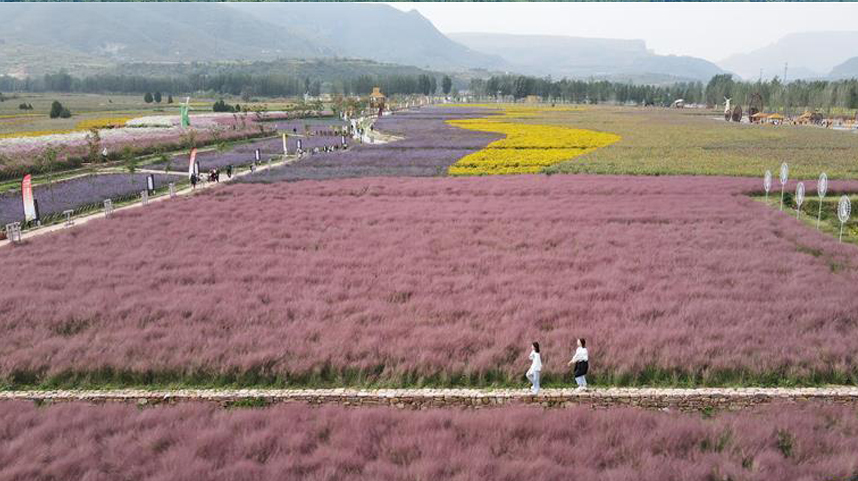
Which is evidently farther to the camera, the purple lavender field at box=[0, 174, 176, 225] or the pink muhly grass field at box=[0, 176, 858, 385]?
the purple lavender field at box=[0, 174, 176, 225]

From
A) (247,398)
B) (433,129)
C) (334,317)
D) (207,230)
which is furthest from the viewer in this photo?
(433,129)

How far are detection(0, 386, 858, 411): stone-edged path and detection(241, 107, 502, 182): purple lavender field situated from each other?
31236mm

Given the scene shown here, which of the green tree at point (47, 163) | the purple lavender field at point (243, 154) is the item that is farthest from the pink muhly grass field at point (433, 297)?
the purple lavender field at point (243, 154)

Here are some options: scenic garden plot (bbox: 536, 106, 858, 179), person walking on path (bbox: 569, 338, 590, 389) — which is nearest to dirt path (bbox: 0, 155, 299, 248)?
scenic garden plot (bbox: 536, 106, 858, 179)

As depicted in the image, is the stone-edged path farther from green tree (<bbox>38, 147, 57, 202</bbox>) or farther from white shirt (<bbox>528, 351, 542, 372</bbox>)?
green tree (<bbox>38, 147, 57, 202</bbox>)

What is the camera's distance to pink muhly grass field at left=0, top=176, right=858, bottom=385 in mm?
12953

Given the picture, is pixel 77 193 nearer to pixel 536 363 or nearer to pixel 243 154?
pixel 243 154

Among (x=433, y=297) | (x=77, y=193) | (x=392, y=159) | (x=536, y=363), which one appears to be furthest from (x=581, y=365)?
(x=392, y=159)

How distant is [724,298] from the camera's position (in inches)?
661

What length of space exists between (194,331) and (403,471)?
26.4 feet

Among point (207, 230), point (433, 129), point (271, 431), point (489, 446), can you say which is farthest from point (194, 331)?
point (433, 129)

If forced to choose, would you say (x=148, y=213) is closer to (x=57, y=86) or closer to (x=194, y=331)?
(x=194, y=331)

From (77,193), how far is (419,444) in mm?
34039

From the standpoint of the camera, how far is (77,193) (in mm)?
36031
